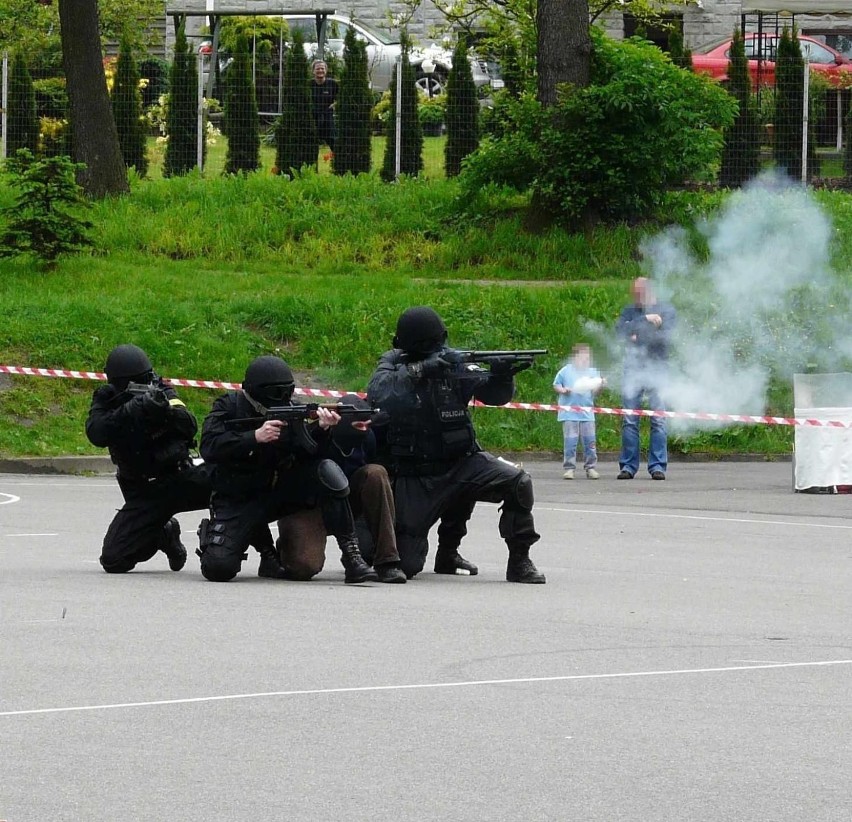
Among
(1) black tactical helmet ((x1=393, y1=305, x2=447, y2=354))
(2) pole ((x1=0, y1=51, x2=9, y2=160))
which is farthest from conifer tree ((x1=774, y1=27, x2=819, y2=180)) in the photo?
(1) black tactical helmet ((x1=393, y1=305, x2=447, y2=354))

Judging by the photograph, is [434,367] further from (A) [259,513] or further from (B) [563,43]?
(B) [563,43]

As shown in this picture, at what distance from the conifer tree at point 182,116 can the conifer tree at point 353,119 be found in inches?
98.5

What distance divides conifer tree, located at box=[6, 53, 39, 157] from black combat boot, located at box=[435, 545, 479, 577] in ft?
70.6

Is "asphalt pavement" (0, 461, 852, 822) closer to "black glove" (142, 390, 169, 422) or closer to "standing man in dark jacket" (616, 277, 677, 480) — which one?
"black glove" (142, 390, 169, 422)

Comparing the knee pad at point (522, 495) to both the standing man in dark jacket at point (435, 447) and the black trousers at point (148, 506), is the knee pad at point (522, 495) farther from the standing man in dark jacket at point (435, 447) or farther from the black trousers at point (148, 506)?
the black trousers at point (148, 506)

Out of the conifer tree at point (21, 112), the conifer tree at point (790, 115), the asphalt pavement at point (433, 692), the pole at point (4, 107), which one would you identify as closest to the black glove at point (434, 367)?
the asphalt pavement at point (433, 692)

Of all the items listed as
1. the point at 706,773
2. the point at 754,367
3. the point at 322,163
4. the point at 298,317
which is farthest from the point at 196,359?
the point at 706,773

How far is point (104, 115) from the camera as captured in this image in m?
28.1

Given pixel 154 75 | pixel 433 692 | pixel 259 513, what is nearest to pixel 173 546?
pixel 259 513

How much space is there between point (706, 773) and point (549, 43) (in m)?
21.4

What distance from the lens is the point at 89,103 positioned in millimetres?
27953

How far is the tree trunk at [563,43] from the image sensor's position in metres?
26.6

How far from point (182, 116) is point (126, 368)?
20.8 metres

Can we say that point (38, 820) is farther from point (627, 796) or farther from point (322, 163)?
point (322, 163)
